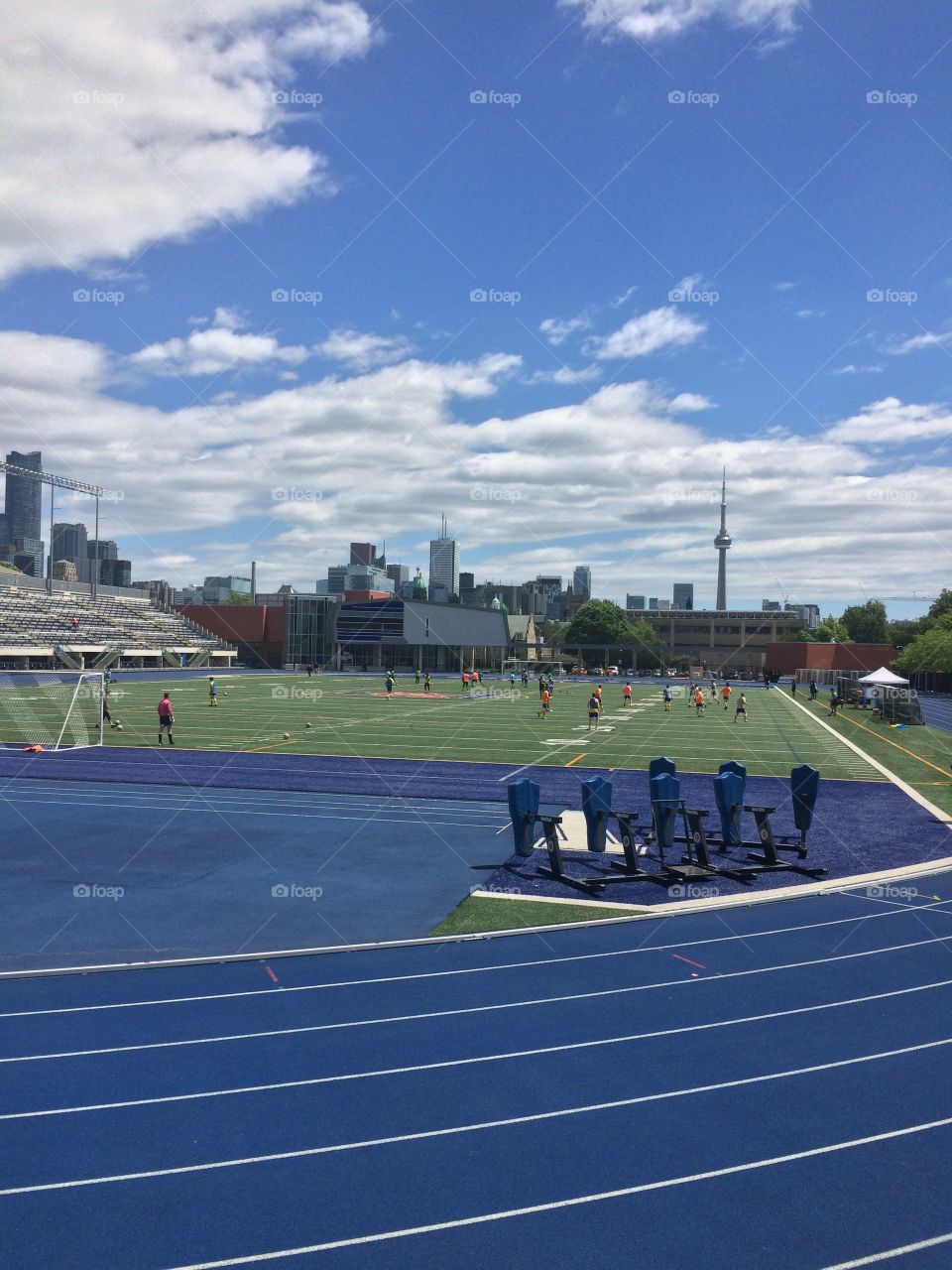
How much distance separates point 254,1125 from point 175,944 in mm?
4424

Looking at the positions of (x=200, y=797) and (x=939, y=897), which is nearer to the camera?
(x=939, y=897)

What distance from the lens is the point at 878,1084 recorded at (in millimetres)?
7375

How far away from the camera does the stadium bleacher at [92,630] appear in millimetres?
75375

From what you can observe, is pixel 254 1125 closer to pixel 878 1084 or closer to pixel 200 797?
pixel 878 1084

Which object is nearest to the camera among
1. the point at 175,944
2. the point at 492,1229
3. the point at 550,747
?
the point at 492,1229

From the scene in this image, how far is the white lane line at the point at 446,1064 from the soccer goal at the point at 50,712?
24.2 m

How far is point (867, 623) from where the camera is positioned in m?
155

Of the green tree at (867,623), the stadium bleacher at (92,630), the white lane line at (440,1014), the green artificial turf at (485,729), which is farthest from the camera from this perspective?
the green tree at (867,623)

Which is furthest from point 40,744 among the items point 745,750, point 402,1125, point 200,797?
point 402,1125

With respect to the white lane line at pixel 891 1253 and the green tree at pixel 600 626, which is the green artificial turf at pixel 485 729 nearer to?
the white lane line at pixel 891 1253

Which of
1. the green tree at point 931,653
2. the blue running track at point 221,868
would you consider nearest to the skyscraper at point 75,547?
the green tree at point 931,653

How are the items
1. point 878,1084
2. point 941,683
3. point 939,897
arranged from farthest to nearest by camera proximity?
point 941,683, point 939,897, point 878,1084

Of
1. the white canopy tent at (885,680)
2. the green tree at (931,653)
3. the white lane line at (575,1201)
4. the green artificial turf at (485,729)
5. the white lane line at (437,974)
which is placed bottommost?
the green artificial turf at (485,729)

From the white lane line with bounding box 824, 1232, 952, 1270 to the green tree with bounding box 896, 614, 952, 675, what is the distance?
241ft
